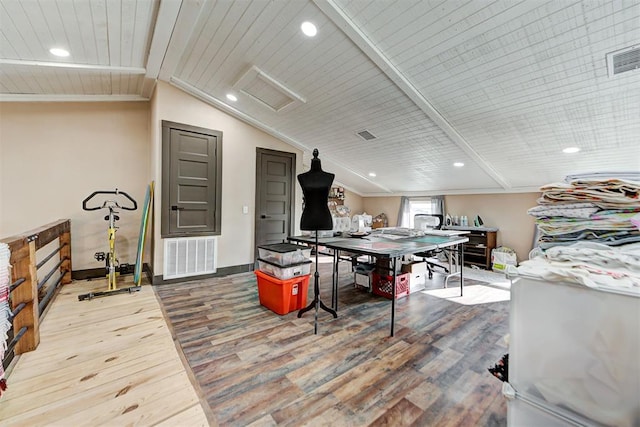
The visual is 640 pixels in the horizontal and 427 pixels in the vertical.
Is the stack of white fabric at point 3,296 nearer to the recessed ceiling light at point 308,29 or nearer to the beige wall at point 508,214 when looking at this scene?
the recessed ceiling light at point 308,29

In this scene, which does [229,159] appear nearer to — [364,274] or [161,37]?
[161,37]

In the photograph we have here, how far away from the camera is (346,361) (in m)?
1.99

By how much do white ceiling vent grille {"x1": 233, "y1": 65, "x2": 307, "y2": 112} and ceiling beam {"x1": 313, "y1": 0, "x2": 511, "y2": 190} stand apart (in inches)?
51.3

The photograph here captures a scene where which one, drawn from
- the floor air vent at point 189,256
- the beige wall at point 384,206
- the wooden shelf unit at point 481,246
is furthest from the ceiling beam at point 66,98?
the wooden shelf unit at point 481,246

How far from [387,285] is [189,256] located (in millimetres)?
3076

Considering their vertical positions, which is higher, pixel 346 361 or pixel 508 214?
pixel 508 214

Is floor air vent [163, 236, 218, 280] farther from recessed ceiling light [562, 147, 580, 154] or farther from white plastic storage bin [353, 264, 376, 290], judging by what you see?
recessed ceiling light [562, 147, 580, 154]

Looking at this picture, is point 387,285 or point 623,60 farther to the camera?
point 387,285

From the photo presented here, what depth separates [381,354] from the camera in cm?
209

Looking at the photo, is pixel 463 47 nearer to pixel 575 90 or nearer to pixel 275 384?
pixel 575 90

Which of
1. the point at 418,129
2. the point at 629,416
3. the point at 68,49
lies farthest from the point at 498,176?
the point at 68,49

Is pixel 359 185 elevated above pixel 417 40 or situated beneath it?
situated beneath

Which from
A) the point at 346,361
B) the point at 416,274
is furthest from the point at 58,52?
the point at 416,274

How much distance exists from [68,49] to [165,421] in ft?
12.0
